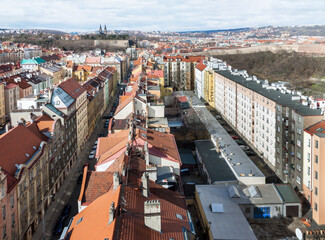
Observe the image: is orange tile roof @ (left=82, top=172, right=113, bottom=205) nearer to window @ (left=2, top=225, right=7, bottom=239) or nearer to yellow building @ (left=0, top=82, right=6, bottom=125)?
window @ (left=2, top=225, right=7, bottom=239)

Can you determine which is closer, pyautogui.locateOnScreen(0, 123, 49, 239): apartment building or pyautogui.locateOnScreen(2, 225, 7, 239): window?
pyautogui.locateOnScreen(2, 225, 7, 239): window

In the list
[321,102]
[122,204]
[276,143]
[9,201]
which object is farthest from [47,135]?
[321,102]

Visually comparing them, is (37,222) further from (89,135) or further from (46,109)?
(89,135)

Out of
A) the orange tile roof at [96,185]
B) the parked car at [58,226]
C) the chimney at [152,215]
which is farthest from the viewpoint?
the parked car at [58,226]

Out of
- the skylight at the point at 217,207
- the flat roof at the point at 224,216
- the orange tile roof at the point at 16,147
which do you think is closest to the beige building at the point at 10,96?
the orange tile roof at the point at 16,147

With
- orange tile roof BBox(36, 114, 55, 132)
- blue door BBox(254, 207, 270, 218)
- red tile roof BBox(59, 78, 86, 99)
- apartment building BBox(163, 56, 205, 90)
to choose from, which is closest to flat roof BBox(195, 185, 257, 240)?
blue door BBox(254, 207, 270, 218)

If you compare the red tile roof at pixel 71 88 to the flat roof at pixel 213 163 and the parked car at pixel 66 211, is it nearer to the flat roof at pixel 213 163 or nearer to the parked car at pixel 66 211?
the flat roof at pixel 213 163
